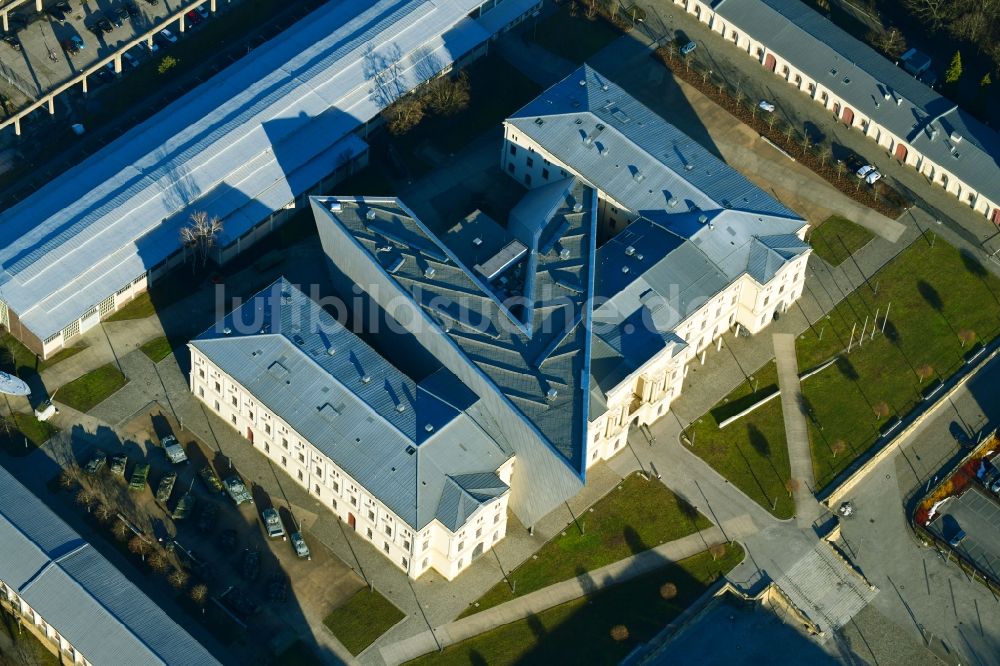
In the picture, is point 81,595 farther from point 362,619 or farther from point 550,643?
point 550,643

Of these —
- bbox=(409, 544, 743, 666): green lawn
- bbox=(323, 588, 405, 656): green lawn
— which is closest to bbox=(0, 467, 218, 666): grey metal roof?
bbox=(323, 588, 405, 656): green lawn

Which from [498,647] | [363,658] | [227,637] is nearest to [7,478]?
[227,637]

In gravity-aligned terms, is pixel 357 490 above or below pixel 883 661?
above

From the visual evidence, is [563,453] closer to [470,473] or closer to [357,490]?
[470,473]

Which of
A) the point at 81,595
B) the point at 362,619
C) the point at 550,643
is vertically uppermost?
the point at 81,595

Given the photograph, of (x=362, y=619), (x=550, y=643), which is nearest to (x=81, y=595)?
(x=362, y=619)

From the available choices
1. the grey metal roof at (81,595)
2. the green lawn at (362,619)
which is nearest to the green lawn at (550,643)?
the green lawn at (362,619)
